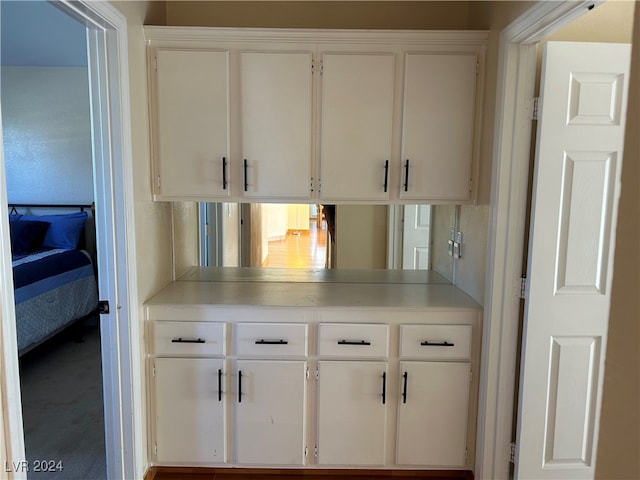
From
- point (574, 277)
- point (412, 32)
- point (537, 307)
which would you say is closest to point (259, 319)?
point (537, 307)

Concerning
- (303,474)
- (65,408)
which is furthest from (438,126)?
(65,408)

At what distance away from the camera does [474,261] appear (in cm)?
217

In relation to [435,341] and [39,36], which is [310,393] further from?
[39,36]

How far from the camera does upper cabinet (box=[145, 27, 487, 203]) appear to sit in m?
A: 2.05

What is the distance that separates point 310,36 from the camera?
2045mm

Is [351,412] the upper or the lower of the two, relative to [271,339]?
lower

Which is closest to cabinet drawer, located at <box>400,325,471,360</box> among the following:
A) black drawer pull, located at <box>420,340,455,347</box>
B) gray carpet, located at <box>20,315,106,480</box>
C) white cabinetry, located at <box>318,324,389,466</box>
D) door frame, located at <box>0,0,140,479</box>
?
black drawer pull, located at <box>420,340,455,347</box>

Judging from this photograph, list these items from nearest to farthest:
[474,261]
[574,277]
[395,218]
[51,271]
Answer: [574,277]
[474,261]
[395,218]
[51,271]

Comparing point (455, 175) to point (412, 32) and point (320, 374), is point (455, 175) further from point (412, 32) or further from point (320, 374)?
point (320, 374)

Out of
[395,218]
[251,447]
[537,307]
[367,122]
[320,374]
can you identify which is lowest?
[251,447]

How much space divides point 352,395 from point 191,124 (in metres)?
1.51

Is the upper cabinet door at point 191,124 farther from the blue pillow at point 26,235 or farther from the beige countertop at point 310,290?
the blue pillow at point 26,235

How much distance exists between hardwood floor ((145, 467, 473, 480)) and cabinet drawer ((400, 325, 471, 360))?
0.64m

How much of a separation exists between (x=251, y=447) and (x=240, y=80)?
1.77 metres
